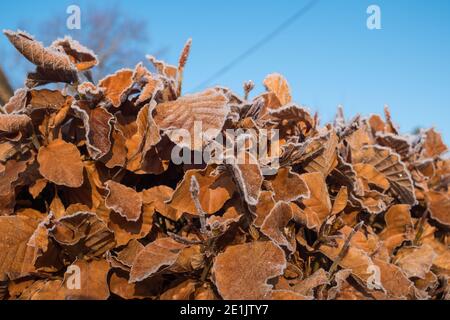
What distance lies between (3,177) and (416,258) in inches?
49.4

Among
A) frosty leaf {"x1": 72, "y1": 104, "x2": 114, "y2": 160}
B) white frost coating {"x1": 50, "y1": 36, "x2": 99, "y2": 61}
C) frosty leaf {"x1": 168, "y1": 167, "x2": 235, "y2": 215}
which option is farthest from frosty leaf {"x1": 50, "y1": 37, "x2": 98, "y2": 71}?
frosty leaf {"x1": 168, "y1": 167, "x2": 235, "y2": 215}

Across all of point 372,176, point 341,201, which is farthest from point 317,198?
point 372,176

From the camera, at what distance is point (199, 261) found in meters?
1.11

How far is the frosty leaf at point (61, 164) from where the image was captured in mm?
→ 1175

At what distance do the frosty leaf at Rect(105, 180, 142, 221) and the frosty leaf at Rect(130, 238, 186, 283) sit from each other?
0.29 feet

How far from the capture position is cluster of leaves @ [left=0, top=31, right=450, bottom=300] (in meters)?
1.10

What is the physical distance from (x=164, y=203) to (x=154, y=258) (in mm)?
167

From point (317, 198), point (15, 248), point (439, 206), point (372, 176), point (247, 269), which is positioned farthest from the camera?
point (439, 206)

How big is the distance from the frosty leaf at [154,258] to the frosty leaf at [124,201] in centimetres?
9

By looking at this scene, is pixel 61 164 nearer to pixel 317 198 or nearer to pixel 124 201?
pixel 124 201

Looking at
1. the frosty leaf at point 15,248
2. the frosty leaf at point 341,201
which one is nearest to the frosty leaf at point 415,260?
the frosty leaf at point 341,201

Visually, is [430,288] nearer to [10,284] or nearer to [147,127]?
[147,127]

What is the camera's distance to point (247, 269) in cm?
106
